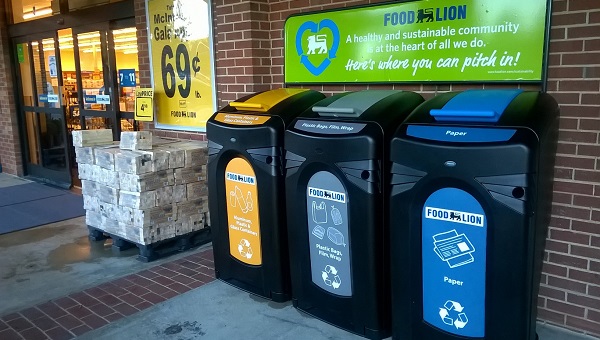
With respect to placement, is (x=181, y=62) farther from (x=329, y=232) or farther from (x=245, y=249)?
(x=329, y=232)

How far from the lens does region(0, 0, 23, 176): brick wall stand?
811 cm

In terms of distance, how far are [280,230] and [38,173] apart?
661 centimetres

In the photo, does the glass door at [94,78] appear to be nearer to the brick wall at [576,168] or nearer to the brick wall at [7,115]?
the brick wall at [7,115]

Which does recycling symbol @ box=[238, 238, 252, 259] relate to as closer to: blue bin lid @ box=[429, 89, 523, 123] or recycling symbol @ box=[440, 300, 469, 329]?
recycling symbol @ box=[440, 300, 469, 329]

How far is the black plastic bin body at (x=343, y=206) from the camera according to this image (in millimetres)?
2660

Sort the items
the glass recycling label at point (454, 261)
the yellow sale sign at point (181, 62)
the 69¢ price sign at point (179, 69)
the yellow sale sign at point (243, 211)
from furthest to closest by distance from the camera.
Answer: the 69¢ price sign at point (179, 69) → the yellow sale sign at point (181, 62) → the yellow sale sign at point (243, 211) → the glass recycling label at point (454, 261)

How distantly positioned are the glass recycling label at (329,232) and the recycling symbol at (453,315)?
584 mm

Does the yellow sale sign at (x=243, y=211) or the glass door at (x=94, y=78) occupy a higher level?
the glass door at (x=94, y=78)

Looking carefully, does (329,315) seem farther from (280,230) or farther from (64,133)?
(64,133)

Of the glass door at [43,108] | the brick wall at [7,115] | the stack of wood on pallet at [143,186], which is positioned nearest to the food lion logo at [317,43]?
the stack of wood on pallet at [143,186]

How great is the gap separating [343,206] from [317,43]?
1709 mm

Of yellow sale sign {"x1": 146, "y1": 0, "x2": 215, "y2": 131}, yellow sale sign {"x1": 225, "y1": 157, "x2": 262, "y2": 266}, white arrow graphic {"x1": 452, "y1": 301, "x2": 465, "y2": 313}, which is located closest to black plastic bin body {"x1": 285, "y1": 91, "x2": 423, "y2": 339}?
yellow sale sign {"x1": 225, "y1": 157, "x2": 262, "y2": 266}

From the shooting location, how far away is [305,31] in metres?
4.02

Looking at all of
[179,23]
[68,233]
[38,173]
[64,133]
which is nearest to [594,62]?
[179,23]
